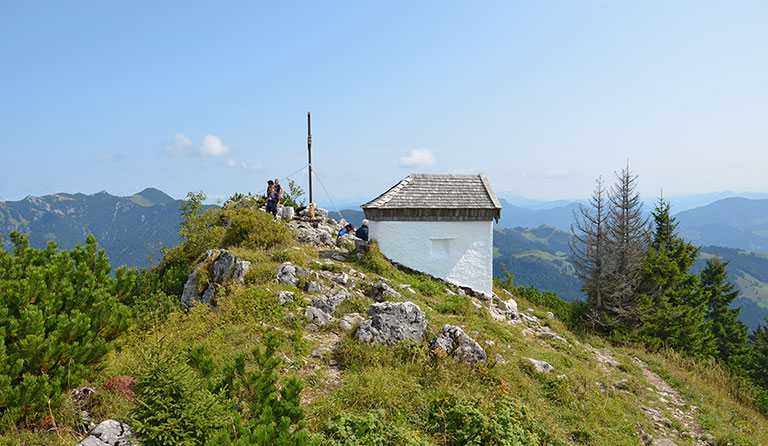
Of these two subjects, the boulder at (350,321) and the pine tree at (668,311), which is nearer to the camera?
the boulder at (350,321)

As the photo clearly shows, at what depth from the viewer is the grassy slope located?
19.9 feet

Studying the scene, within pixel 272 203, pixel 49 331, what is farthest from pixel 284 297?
pixel 272 203

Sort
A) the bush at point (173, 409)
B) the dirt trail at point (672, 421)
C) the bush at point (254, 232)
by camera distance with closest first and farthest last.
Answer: the bush at point (173, 409) < the dirt trail at point (672, 421) < the bush at point (254, 232)

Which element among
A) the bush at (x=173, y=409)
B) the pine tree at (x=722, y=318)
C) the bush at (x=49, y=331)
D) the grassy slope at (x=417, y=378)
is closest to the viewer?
the bush at (x=173, y=409)

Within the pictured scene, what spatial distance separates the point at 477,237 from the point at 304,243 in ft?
22.3

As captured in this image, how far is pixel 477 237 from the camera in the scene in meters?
15.7

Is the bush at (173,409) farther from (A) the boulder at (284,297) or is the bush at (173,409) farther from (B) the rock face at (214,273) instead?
(B) the rock face at (214,273)

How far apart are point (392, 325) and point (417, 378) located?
1471 mm

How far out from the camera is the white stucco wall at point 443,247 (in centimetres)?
1525

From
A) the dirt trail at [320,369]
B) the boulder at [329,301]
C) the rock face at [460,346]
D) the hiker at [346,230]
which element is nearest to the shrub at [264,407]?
the dirt trail at [320,369]

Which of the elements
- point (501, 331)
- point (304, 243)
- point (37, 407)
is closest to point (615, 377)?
point (501, 331)

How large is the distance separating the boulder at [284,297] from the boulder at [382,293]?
2.38 metres

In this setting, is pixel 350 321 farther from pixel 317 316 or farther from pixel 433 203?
pixel 433 203

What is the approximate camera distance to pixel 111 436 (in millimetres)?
4113
